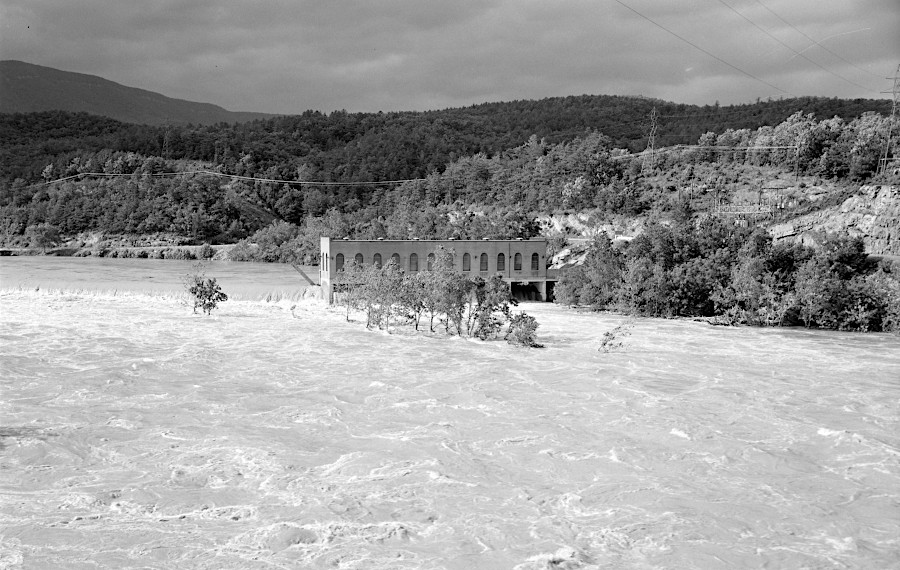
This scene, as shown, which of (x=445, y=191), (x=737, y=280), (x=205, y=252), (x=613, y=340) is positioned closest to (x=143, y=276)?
(x=205, y=252)

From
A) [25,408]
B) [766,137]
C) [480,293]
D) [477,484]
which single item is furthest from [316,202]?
[477,484]

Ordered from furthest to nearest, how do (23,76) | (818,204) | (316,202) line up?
(23,76) → (316,202) → (818,204)

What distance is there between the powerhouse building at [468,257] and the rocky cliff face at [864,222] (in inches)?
648

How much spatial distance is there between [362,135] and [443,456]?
11841 cm

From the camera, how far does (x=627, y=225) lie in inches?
2576

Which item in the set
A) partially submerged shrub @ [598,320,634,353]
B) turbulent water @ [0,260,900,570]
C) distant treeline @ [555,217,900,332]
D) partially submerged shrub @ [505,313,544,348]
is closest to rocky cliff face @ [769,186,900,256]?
distant treeline @ [555,217,900,332]

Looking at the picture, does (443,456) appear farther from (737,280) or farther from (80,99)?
(80,99)

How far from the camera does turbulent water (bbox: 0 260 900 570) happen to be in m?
11.0

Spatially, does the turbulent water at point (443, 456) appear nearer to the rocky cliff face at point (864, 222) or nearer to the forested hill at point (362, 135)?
the rocky cliff face at point (864, 222)

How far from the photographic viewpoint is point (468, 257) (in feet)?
158

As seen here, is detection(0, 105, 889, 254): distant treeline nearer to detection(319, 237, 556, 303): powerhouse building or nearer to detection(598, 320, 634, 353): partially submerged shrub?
detection(319, 237, 556, 303): powerhouse building

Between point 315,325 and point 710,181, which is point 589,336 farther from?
point 710,181

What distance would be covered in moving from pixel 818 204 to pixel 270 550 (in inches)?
2245

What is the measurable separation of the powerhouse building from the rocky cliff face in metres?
16.4
